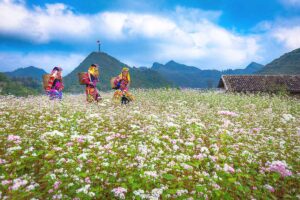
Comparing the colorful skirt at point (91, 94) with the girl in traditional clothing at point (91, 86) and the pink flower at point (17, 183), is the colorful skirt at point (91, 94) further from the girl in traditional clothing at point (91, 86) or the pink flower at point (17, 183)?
the pink flower at point (17, 183)

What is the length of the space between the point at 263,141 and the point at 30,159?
691 cm

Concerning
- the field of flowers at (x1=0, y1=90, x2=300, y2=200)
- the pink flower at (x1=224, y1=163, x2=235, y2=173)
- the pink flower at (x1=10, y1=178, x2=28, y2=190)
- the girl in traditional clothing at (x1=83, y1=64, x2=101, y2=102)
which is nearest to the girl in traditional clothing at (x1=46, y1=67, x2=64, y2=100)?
the girl in traditional clothing at (x1=83, y1=64, x2=101, y2=102)

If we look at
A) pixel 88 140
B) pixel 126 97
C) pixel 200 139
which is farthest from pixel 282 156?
pixel 126 97

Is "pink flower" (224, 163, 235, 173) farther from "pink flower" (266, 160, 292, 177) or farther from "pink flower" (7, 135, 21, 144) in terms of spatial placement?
"pink flower" (7, 135, 21, 144)

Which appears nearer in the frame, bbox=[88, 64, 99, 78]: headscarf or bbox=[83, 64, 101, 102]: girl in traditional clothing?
bbox=[83, 64, 101, 102]: girl in traditional clothing

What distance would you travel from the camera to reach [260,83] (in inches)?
1806

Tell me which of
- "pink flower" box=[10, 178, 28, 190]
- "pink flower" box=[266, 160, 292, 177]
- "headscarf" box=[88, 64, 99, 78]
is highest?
"headscarf" box=[88, 64, 99, 78]

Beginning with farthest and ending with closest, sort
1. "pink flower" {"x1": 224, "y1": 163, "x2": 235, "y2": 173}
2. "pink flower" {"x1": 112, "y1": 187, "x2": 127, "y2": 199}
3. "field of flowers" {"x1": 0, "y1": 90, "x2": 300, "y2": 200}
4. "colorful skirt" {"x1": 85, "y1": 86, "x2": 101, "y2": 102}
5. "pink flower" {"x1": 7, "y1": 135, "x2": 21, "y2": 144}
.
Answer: "colorful skirt" {"x1": 85, "y1": 86, "x2": 101, "y2": 102}, "pink flower" {"x1": 7, "y1": 135, "x2": 21, "y2": 144}, "pink flower" {"x1": 224, "y1": 163, "x2": 235, "y2": 173}, "field of flowers" {"x1": 0, "y1": 90, "x2": 300, "y2": 200}, "pink flower" {"x1": 112, "y1": 187, "x2": 127, "y2": 199}

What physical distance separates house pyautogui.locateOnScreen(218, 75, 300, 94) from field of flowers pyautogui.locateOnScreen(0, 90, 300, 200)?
33888 mm

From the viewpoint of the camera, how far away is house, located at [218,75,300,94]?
4247cm

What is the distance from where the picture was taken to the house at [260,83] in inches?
1672

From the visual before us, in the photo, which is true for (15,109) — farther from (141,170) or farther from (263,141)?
(263,141)

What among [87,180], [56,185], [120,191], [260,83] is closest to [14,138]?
[56,185]

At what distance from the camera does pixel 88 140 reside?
7668 mm
